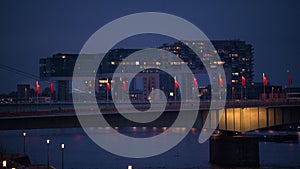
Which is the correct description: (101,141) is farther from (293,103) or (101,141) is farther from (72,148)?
(293,103)

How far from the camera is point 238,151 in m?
57.2

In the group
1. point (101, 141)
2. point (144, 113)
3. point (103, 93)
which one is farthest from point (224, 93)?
point (144, 113)

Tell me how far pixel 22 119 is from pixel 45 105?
39288 mm

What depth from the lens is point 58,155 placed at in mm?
69500

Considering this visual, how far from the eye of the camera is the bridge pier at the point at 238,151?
56656mm

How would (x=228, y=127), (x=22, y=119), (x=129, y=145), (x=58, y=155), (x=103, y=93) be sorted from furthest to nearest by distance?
(x=103, y=93) → (x=129, y=145) → (x=58, y=155) → (x=228, y=127) → (x=22, y=119)

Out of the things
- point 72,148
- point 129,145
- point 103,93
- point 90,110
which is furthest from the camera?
point 103,93

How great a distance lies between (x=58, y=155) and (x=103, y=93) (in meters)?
116

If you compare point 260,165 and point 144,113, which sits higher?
point 144,113

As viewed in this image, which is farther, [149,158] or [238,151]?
[149,158]

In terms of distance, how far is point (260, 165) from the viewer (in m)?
58.2

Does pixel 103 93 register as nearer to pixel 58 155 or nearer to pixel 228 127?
pixel 58 155

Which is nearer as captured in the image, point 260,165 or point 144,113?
point 144,113

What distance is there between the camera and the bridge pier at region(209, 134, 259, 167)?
186 feet
